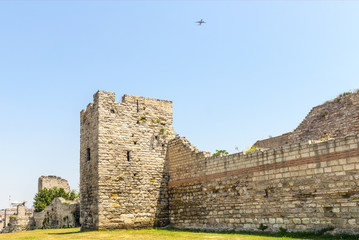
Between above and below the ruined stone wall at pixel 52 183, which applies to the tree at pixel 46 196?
below

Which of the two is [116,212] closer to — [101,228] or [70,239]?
[101,228]

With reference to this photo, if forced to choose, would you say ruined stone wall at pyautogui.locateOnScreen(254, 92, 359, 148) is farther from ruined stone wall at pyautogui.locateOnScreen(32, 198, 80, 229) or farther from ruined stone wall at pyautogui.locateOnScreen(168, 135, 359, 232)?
ruined stone wall at pyautogui.locateOnScreen(32, 198, 80, 229)

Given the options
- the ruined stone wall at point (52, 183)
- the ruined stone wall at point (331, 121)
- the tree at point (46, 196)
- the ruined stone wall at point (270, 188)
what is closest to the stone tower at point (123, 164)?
the ruined stone wall at point (270, 188)

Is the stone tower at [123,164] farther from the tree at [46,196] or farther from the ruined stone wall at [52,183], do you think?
the ruined stone wall at [52,183]

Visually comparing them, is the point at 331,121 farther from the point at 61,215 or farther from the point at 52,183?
the point at 52,183

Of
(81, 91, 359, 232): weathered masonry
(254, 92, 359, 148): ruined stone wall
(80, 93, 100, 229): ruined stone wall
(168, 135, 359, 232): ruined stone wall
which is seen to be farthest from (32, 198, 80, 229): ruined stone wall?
(254, 92, 359, 148): ruined stone wall

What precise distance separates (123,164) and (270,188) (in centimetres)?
698

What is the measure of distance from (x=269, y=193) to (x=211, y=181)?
3.10 metres

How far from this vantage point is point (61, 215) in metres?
22.9

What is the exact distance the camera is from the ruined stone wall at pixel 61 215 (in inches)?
866

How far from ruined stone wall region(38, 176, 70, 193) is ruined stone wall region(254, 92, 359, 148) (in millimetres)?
28213

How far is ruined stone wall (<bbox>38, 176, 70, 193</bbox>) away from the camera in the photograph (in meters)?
37.2

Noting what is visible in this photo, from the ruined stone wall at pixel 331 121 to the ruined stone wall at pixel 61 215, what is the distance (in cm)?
1362

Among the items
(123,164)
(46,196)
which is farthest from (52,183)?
(123,164)
